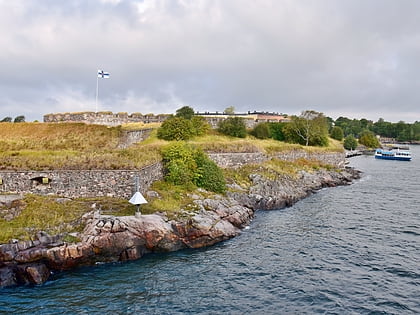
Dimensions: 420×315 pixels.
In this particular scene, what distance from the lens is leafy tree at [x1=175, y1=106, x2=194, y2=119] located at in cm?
5432

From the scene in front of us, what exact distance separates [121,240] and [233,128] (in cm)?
3692

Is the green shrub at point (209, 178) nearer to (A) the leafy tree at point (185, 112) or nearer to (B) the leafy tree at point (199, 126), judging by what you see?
(B) the leafy tree at point (199, 126)

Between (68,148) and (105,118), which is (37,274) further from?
(105,118)

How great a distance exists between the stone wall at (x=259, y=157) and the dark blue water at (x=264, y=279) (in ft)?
45.6

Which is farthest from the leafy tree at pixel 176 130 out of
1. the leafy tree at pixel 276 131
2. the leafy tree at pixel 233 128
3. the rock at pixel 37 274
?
the rock at pixel 37 274

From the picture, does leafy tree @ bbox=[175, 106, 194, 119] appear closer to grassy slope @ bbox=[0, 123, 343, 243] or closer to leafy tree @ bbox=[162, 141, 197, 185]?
grassy slope @ bbox=[0, 123, 343, 243]

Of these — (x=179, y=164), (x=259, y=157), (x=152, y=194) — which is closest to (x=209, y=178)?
(x=179, y=164)

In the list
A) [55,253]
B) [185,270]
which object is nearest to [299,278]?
[185,270]

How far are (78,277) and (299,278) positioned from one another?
11.9 m

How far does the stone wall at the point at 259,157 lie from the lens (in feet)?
134

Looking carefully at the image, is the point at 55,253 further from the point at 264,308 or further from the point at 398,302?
the point at 398,302

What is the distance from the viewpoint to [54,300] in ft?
52.3

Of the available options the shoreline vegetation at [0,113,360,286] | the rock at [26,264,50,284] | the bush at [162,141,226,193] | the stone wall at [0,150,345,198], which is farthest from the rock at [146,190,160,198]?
the rock at [26,264,50,284]

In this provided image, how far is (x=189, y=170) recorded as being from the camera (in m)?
31.8
